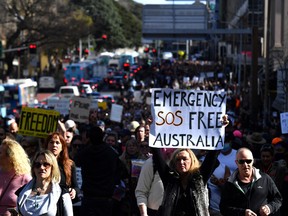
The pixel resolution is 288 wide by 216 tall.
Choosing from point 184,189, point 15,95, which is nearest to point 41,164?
point 184,189

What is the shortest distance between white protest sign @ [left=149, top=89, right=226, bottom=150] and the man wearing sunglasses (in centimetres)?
37

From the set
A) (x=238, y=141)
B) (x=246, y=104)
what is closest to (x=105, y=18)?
(x=246, y=104)

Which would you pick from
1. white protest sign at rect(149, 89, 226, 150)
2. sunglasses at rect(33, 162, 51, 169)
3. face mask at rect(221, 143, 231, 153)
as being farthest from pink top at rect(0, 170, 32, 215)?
face mask at rect(221, 143, 231, 153)

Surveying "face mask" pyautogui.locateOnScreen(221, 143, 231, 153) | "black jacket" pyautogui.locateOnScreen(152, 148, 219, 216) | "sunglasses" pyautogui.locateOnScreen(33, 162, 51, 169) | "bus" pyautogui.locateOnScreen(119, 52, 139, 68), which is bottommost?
"bus" pyautogui.locateOnScreen(119, 52, 139, 68)

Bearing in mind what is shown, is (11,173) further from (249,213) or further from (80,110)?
(80,110)

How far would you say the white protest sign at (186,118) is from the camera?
8580mm

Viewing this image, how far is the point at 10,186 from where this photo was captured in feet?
28.1

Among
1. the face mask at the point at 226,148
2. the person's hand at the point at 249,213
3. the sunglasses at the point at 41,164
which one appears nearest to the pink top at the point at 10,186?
the sunglasses at the point at 41,164

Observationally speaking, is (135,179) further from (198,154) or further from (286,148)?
(286,148)

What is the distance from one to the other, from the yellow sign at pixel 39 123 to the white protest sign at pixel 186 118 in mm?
6053

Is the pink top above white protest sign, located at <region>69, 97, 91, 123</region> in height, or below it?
above

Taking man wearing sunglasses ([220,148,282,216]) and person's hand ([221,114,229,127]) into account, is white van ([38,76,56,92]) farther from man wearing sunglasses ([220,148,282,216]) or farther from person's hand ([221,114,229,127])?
man wearing sunglasses ([220,148,282,216])

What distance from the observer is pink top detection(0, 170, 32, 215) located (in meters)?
8.53

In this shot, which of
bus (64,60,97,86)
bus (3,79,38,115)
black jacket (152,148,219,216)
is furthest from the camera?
bus (64,60,97,86)
